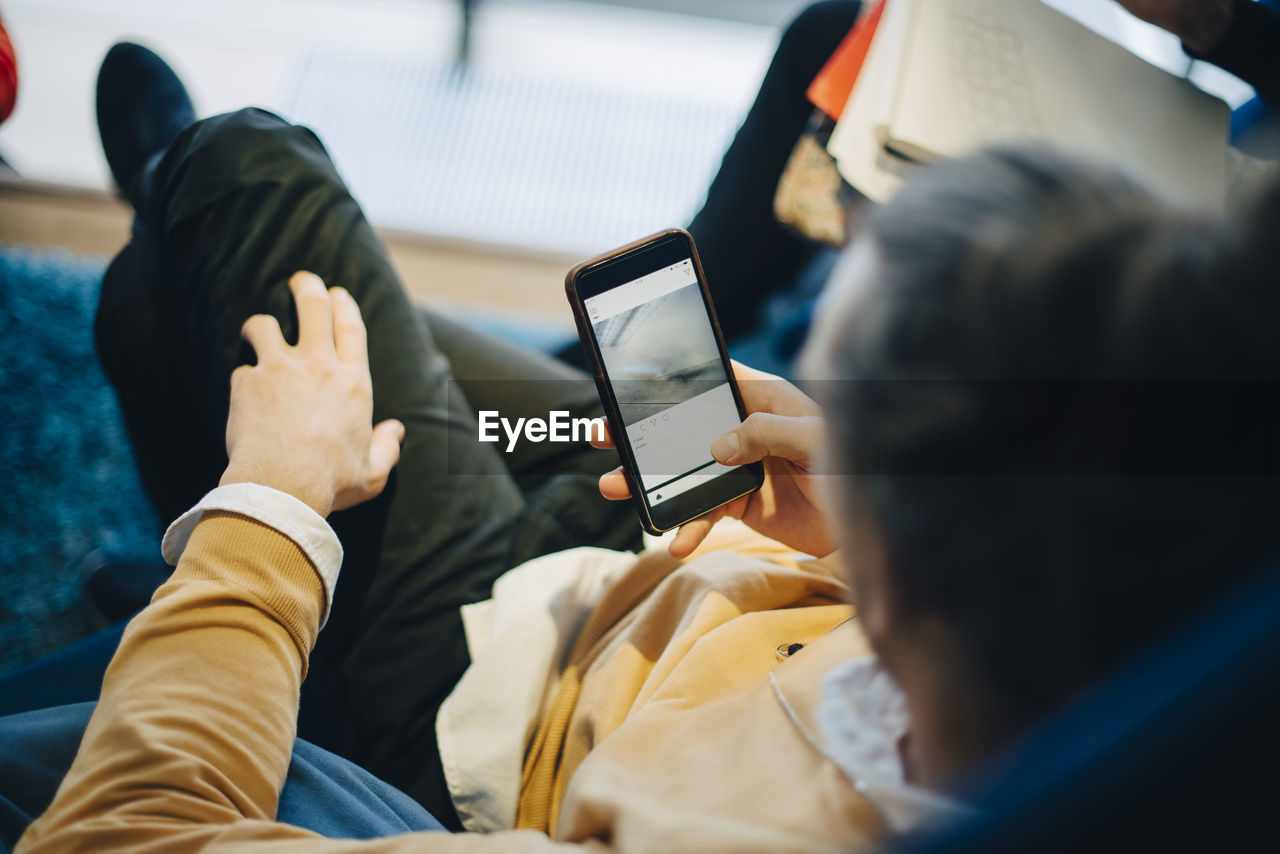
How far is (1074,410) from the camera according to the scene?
254 millimetres

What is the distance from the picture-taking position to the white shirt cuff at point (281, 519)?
50cm

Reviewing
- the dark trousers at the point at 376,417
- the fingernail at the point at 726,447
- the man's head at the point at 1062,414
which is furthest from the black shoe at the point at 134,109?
the man's head at the point at 1062,414

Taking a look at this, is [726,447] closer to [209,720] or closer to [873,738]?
[873,738]

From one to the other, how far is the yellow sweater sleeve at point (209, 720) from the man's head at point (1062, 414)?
0.24 m

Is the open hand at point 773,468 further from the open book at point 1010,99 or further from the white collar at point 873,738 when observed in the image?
the open book at point 1010,99

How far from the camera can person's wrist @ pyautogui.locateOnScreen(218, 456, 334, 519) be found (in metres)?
0.53

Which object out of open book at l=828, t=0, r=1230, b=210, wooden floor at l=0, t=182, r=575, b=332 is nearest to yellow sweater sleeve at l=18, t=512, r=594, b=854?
open book at l=828, t=0, r=1230, b=210

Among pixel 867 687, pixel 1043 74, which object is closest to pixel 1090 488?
pixel 867 687

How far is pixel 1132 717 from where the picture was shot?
240 millimetres

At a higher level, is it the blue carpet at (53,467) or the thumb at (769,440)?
the thumb at (769,440)

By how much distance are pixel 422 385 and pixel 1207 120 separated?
2.85ft

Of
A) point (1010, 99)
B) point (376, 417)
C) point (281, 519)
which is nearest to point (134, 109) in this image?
point (376, 417)

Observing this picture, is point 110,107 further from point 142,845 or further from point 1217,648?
point 1217,648

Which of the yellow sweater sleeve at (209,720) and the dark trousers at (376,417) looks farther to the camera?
the dark trousers at (376,417)
